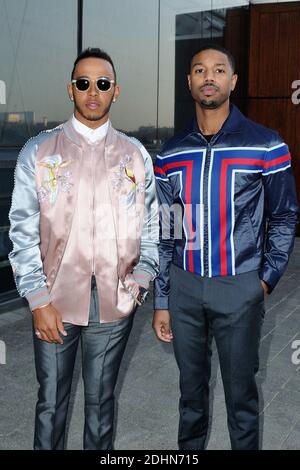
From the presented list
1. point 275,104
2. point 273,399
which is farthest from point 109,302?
point 275,104

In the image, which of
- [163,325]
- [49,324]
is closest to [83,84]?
Answer: [49,324]

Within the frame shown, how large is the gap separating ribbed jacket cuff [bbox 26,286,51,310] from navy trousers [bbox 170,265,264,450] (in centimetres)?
69

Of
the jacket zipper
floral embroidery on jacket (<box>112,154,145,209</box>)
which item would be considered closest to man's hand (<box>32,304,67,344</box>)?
floral embroidery on jacket (<box>112,154,145,209</box>)

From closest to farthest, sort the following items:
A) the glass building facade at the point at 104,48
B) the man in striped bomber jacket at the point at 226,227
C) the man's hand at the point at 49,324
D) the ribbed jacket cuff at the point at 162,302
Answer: the man's hand at the point at 49,324
the man in striped bomber jacket at the point at 226,227
the ribbed jacket cuff at the point at 162,302
the glass building facade at the point at 104,48

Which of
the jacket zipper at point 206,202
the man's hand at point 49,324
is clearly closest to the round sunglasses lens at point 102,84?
the jacket zipper at point 206,202

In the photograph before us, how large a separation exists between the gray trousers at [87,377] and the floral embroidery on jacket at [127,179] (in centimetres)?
44

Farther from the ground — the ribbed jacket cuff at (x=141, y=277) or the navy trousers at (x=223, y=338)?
the ribbed jacket cuff at (x=141, y=277)

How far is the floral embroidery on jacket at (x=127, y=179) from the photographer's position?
2416 millimetres

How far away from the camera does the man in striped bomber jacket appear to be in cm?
252

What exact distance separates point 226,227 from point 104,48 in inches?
270

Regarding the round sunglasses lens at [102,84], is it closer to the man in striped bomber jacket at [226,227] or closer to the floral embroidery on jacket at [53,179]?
the floral embroidery on jacket at [53,179]

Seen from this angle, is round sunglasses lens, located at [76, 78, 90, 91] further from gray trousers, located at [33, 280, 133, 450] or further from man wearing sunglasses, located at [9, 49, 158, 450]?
gray trousers, located at [33, 280, 133, 450]

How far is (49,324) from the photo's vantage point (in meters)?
2.31

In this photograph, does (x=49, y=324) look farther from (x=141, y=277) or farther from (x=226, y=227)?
(x=226, y=227)
